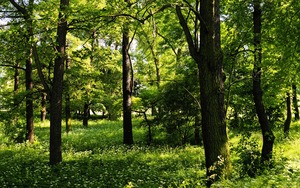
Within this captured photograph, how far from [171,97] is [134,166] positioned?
17.0 ft

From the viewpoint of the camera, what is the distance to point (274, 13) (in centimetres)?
911

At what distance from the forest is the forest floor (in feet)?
0.16

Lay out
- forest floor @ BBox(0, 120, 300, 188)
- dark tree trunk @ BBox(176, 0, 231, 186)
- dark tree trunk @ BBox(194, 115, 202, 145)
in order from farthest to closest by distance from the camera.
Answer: dark tree trunk @ BBox(194, 115, 202, 145) < forest floor @ BBox(0, 120, 300, 188) < dark tree trunk @ BBox(176, 0, 231, 186)

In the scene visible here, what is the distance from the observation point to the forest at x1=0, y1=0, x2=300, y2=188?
699 cm

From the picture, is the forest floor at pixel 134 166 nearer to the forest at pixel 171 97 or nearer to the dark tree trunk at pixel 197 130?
the forest at pixel 171 97

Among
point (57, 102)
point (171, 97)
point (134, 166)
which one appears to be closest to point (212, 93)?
point (134, 166)

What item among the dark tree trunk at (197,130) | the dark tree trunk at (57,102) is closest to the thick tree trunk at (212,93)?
the dark tree trunk at (57,102)

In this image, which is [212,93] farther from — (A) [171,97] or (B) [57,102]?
(A) [171,97]

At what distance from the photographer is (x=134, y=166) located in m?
11.5

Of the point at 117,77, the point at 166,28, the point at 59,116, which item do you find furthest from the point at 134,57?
the point at 59,116

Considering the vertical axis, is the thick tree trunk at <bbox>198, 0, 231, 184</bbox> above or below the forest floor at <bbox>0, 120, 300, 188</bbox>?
above

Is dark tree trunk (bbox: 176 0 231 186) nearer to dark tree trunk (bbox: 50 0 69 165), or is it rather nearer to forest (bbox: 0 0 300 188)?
forest (bbox: 0 0 300 188)

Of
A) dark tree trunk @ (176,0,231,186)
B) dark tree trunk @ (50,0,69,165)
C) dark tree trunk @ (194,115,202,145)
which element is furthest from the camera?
dark tree trunk @ (194,115,202,145)

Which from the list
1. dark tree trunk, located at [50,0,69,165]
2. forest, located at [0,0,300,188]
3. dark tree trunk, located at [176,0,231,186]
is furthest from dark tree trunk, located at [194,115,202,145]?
dark tree trunk, located at [176,0,231,186]
